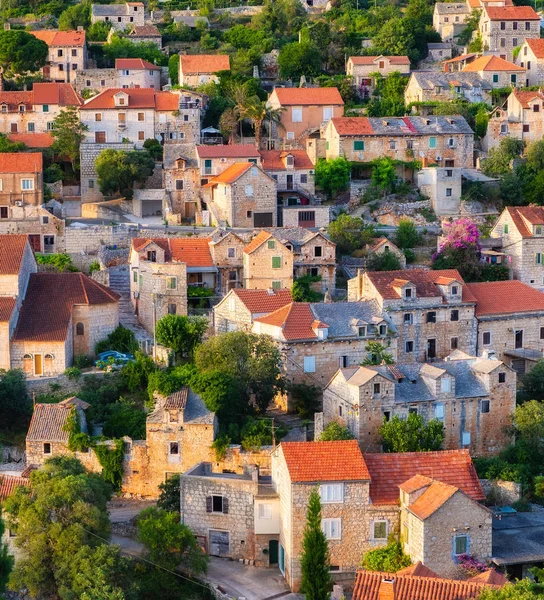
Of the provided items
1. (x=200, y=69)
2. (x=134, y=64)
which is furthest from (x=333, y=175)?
(x=134, y=64)

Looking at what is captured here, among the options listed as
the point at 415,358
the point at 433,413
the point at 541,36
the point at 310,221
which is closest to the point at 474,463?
the point at 433,413

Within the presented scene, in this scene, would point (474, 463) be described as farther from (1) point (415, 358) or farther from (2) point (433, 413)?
(1) point (415, 358)

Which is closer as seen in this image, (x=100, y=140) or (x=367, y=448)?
(x=367, y=448)

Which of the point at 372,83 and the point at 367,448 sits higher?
the point at 372,83

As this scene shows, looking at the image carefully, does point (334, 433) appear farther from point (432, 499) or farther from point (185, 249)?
point (185, 249)

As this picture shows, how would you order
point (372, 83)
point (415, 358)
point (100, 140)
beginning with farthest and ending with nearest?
1. point (372, 83)
2. point (100, 140)
3. point (415, 358)

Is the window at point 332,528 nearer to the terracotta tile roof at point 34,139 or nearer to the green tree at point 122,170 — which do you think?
the green tree at point 122,170

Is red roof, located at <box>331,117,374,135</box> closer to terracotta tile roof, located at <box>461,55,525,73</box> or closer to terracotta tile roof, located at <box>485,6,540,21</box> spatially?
terracotta tile roof, located at <box>461,55,525,73</box>

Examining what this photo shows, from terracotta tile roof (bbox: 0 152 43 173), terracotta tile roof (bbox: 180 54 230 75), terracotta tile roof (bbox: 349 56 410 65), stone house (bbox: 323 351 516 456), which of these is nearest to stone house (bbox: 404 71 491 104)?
terracotta tile roof (bbox: 349 56 410 65)
